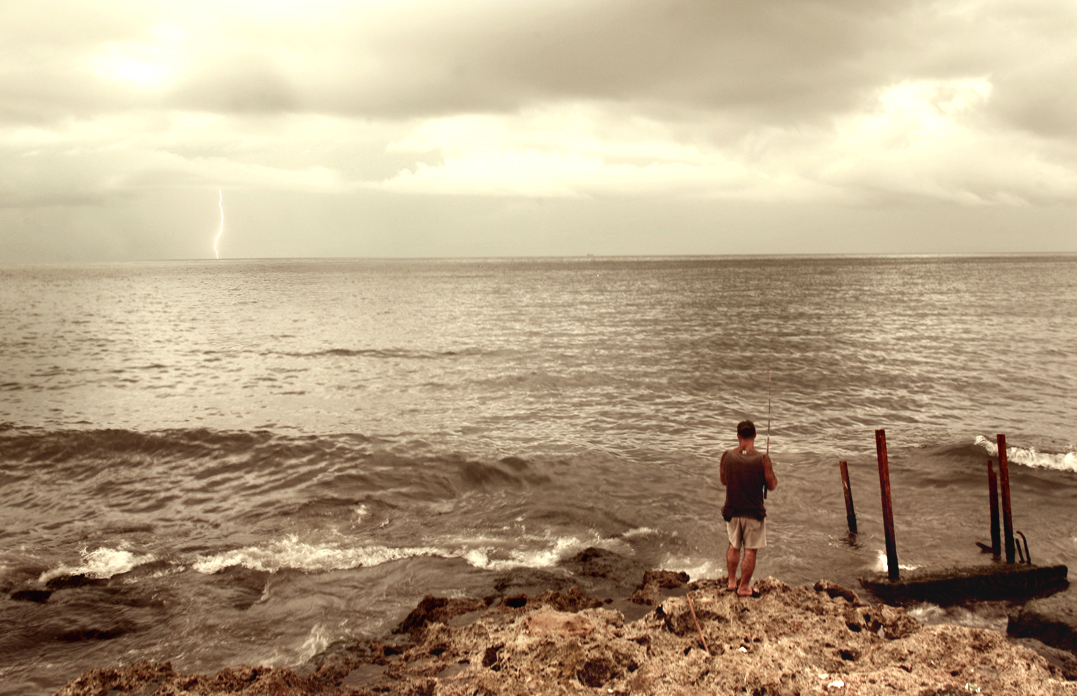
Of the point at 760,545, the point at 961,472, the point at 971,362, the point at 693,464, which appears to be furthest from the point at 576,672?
the point at 971,362

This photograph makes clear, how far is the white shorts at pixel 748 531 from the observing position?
9.04 meters

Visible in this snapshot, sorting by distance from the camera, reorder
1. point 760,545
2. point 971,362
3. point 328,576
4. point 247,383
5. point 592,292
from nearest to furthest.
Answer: point 760,545, point 328,576, point 247,383, point 971,362, point 592,292

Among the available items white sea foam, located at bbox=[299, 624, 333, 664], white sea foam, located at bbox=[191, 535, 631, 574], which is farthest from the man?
white sea foam, located at bbox=[299, 624, 333, 664]

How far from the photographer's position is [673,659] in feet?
24.1

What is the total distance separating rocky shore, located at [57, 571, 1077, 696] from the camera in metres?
6.91

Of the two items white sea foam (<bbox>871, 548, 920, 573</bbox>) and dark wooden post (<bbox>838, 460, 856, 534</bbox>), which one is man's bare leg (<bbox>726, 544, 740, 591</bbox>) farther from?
dark wooden post (<bbox>838, 460, 856, 534</bbox>)

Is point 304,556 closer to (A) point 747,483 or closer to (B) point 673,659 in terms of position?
(B) point 673,659

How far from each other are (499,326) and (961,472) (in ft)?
128

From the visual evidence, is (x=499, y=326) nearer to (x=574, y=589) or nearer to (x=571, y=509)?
(x=571, y=509)

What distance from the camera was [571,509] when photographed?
47.4 ft

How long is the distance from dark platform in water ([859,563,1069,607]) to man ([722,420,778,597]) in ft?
8.86

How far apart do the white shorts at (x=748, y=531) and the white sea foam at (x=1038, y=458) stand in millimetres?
12070

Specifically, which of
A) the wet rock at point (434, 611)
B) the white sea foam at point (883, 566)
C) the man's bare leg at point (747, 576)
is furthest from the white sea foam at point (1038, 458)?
the wet rock at point (434, 611)

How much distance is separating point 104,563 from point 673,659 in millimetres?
10474
